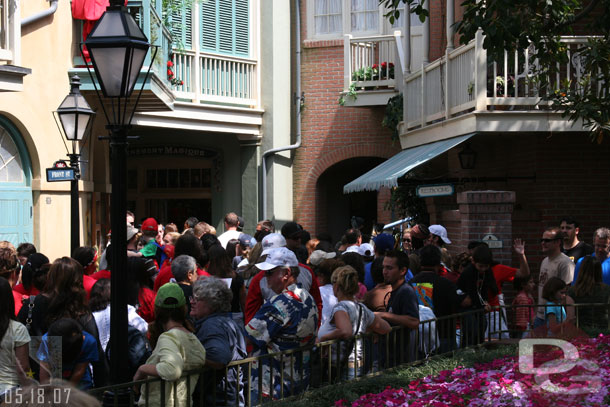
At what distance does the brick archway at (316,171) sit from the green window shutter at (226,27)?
3.27 m

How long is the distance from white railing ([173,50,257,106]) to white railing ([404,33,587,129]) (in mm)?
6422

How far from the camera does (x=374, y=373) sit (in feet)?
22.4

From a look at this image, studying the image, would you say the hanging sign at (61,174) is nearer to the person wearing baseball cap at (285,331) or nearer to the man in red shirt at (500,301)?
the man in red shirt at (500,301)

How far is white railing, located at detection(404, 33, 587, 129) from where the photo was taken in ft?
41.6

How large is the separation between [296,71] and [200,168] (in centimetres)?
381

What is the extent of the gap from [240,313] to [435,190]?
23.3ft

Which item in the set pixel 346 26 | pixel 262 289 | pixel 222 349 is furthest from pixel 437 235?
pixel 346 26

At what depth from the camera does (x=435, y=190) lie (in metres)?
13.6

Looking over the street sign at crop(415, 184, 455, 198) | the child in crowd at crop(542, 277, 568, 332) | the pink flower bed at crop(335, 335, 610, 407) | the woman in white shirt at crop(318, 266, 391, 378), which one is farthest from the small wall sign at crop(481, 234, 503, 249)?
the woman in white shirt at crop(318, 266, 391, 378)

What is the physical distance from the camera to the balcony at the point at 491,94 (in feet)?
41.6

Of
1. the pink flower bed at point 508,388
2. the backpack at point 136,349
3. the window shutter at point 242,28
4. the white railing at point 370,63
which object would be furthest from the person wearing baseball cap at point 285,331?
the window shutter at point 242,28

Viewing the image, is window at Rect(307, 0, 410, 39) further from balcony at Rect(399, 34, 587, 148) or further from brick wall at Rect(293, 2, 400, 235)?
balcony at Rect(399, 34, 587, 148)

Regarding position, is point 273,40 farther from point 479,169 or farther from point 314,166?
point 479,169

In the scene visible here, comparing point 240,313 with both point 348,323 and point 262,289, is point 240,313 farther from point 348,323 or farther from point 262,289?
point 348,323
